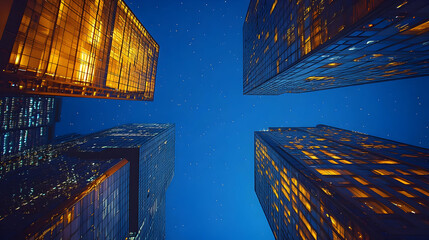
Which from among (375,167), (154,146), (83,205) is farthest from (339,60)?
(154,146)

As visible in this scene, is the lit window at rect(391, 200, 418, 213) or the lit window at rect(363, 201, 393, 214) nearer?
the lit window at rect(391, 200, 418, 213)

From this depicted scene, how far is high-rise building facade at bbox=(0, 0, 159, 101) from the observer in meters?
18.1

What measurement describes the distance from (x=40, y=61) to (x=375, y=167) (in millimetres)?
51966

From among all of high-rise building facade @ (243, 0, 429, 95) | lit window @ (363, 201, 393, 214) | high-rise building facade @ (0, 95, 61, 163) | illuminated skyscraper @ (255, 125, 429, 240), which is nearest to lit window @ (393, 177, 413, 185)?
illuminated skyscraper @ (255, 125, 429, 240)

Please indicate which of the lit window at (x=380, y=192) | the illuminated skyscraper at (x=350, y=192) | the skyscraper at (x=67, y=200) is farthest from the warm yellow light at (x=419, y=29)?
the skyscraper at (x=67, y=200)

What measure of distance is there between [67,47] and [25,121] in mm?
100575

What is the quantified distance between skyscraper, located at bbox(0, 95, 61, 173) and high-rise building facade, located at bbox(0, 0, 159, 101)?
66369mm

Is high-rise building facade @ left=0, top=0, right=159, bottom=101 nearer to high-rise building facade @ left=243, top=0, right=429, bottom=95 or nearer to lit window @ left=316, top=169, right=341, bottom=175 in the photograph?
high-rise building facade @ left=243, top=0, right=429, bottom=95

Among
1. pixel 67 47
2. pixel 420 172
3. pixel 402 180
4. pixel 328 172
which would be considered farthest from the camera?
pixel 328 172

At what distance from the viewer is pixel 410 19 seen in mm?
10719

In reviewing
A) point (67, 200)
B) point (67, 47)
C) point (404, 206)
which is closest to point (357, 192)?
point (404, 206)

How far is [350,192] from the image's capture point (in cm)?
1997

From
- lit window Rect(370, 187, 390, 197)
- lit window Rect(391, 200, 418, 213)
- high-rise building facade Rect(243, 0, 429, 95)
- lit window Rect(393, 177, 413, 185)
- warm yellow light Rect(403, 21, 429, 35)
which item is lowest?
lit window Rect(391, 200, 418, 213)

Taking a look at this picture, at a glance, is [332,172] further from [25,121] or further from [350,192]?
[25,121]
